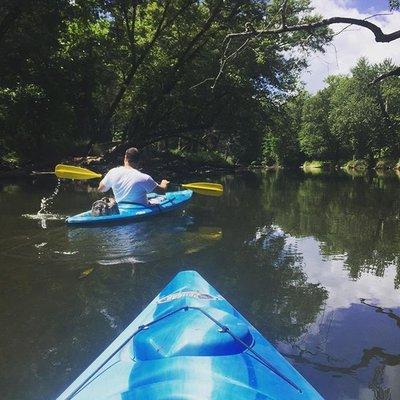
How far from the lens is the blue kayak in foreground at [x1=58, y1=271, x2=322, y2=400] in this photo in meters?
2.45

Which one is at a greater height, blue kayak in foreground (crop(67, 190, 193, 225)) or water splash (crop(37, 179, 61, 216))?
blue kayak in foreground (crop(67, 190, 193, 225))

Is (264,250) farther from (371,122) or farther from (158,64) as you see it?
(371,122)

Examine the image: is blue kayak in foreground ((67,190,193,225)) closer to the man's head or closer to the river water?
the river water

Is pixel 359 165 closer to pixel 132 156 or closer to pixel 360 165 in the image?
pixel 360 165

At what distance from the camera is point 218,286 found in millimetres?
5801

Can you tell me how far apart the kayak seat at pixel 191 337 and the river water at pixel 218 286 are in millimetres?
919

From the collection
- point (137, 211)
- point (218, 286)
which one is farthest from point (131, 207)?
point (218, 286)

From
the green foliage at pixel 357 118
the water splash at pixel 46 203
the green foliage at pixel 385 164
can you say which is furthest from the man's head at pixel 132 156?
the green foliage at pixel 385 164

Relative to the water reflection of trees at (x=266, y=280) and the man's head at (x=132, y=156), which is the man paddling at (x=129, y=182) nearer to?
the man's head at (x=132, y=156)

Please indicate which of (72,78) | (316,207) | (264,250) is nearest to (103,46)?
(72,78)

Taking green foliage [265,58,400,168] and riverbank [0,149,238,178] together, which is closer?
riverbank [0,149,238,178]

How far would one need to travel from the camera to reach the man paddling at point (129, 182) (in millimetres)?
8797

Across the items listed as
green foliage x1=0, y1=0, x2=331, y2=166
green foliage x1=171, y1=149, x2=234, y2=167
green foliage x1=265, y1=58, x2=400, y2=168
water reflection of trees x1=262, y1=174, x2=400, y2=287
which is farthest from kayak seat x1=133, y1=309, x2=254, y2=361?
green foliage x1=265, y1=58, x2=400, y2=168

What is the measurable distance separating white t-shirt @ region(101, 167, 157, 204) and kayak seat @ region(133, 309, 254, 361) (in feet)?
19.0
